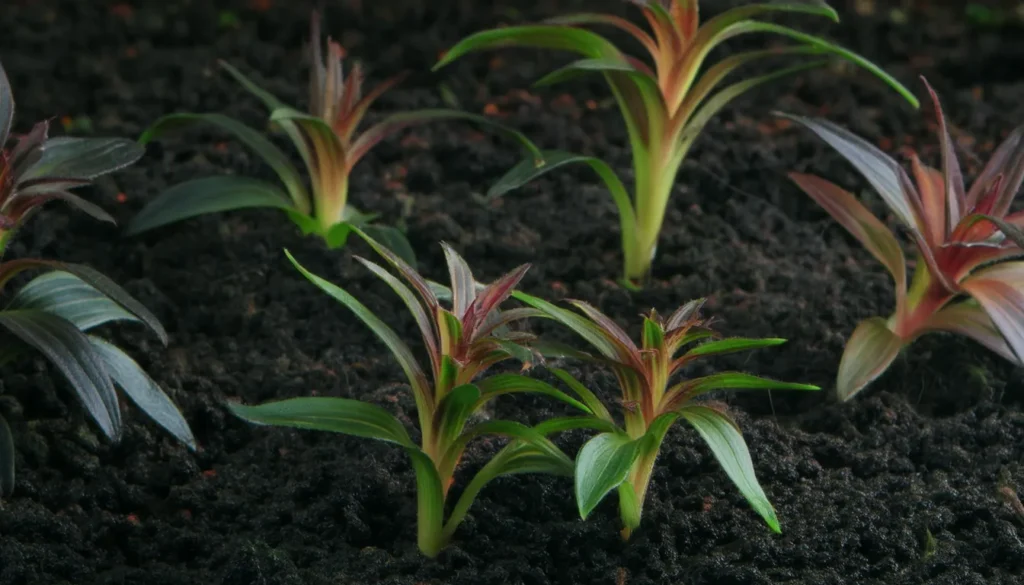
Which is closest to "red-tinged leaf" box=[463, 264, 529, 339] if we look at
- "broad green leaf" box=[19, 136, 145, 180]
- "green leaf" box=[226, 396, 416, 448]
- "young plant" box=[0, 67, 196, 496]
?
"green leaf" box=[226, 396, 416, 448]

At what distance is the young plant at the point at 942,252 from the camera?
211cm

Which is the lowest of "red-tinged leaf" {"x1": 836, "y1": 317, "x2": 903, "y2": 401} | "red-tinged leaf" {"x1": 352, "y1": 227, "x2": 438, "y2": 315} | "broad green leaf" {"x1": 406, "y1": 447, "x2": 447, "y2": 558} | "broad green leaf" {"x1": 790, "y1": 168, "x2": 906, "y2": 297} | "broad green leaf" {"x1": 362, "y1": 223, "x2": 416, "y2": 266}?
"broad green leaf" {"x1": 406, "y1": 447, "x2": 447, "y2": 558}

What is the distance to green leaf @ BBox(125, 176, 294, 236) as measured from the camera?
2428 mm

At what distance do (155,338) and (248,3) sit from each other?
4.73 feet

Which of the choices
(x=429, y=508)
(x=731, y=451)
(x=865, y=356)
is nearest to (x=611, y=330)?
(x=731, y=451)

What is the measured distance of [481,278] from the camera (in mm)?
2469

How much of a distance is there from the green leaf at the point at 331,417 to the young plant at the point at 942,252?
0.77m

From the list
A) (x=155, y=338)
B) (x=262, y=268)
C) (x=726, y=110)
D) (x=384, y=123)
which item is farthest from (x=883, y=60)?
(x=155, y=338)

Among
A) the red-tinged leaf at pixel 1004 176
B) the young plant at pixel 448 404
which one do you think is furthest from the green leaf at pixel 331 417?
the red-tinged leaf at pixel 1004 176

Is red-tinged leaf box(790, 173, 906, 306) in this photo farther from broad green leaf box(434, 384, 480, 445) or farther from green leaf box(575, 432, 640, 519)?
broad green leaf box(434, 384, 480, 445)

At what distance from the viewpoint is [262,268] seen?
2498 millimetres

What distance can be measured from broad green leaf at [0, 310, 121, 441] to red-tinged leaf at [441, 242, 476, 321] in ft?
1.67

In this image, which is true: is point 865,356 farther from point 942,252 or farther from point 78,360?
point 78,360

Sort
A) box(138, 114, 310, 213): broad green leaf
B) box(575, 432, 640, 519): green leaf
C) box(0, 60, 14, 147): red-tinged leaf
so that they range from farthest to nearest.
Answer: box(138, 114, 310, 213): broad green leaf
box(0, 60, 14, 147): red-tinged leaf
box(575, 432, 640, 519): green leaf
